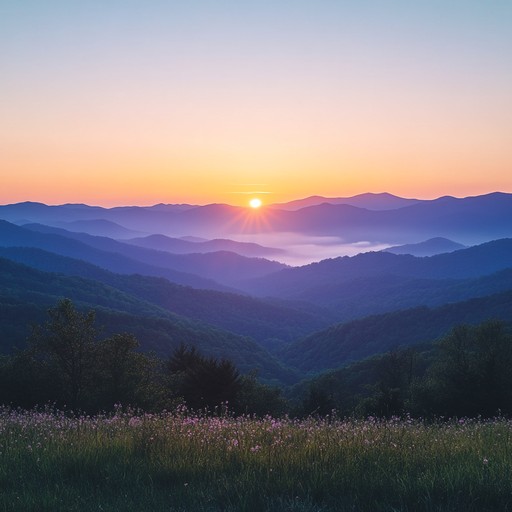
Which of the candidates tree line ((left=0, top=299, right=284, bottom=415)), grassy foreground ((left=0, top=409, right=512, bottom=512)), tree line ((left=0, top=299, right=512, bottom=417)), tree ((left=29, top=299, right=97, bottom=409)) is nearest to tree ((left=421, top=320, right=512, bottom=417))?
tree line ((left=0, top=299, right=512, bottom=417))

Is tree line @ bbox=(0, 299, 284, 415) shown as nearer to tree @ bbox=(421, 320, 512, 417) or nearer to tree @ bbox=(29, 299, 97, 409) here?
tree @ bbox=(29, 299, 97, 409)

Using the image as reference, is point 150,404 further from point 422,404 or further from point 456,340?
point 456,340

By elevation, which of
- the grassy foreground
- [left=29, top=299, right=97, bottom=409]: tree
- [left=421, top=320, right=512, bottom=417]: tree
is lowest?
[left=421, top=320, right=512, bottom=417]: tree

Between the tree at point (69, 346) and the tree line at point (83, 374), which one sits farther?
the tree line at point (83, 374)

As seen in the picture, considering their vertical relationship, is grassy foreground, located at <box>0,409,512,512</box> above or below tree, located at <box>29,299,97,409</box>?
above

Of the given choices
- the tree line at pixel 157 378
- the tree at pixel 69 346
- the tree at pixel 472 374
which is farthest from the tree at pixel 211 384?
the tree at pixel 472 374

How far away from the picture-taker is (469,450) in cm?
594

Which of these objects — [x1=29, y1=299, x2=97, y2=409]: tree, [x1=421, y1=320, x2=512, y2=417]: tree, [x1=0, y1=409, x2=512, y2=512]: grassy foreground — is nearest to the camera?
[x1=0, y1=409, x2=512, y2=512]: grassy foreground

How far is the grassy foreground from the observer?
4.46 meters

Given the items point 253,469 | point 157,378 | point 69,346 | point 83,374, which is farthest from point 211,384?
point 253,469

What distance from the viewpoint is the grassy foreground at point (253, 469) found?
446 centimetres

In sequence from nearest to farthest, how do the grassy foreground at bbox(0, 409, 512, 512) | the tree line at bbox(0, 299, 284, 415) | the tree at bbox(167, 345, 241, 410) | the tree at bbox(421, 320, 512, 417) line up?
the grassy foreground at bbox(0, 409, 512, 512) < the tree line at bbox(0, 299, 284, 415) < the tree at bbox(167, 345, 241, 410) < the tree at bbox(421, 320, 512, 417)

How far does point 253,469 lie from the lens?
17.4ft

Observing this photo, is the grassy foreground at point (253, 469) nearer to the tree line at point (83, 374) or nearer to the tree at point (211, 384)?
the tree line at point (83, 374)
